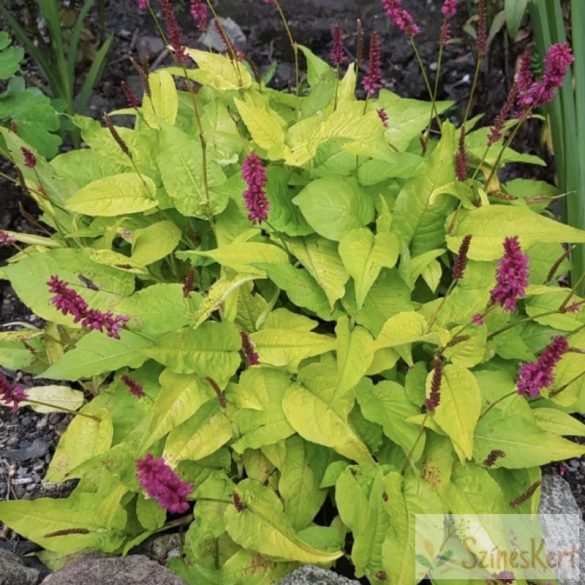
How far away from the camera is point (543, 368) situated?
1.34m

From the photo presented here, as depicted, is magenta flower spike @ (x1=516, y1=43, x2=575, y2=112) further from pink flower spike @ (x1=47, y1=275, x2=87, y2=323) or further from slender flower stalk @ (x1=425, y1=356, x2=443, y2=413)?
pink flower spike @ (x1=47, y1=275, x2=87, y2=323)

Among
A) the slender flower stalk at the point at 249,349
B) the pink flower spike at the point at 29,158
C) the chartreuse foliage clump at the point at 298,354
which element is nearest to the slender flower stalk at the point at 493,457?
the chartreuse foliage clump at the point at 298,354

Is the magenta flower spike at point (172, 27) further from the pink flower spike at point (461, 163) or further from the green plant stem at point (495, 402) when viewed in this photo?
the green plant stem at point (495, 402)

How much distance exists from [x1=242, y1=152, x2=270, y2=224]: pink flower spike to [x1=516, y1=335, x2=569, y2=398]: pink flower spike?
0.58 metres

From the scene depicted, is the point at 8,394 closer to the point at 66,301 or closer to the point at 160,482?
the point at 66,301

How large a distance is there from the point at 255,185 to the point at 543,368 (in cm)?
63

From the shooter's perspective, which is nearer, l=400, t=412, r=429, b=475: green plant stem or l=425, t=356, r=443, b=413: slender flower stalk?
l=425, t=356, r=443, b=413: slender flower stalk

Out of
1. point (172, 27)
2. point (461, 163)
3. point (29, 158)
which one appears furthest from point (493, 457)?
point (29, 158)

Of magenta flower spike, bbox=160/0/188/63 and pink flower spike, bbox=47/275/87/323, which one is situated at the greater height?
magenta flower spike, bbox=160/0/188/63

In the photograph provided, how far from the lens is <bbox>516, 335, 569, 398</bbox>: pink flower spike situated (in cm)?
129

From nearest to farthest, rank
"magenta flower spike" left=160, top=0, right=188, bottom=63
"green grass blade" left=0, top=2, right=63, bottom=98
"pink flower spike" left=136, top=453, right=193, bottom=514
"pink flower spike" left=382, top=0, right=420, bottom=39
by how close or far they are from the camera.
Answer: "pink flower spike" left=136, top=453, right=193, bottom=514 < "magenta flower spike" left=160, top=0, right=188, bottom=63 < "pink flower spike" left=382, top=0, right=420, bottom=39 < "green grass blade" left=0, top=2, right=63, bottom=98

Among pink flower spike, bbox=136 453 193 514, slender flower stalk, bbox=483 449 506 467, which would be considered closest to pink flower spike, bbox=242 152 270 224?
pink flower spike, bbox=136 453 193 514

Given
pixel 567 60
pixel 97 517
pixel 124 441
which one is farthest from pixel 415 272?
pixel 97 517

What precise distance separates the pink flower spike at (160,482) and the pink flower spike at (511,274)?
631mm
